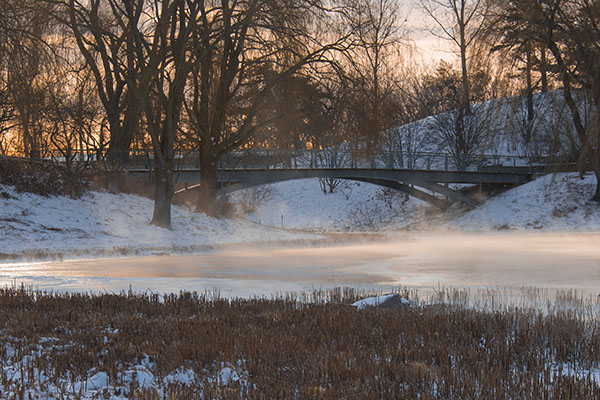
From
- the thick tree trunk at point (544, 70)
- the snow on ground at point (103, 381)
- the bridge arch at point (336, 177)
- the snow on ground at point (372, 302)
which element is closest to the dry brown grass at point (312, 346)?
the snow on ground at point (103, 381)

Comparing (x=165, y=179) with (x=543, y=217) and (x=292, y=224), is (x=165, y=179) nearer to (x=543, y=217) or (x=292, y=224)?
(x=543, y=217)

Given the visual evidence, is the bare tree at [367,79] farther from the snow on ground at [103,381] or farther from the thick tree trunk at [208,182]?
the snow on ground at [103,381]

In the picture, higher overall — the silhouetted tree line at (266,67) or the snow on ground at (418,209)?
the silhouetted tree line at (266,67)

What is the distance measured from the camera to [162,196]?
29.0 m

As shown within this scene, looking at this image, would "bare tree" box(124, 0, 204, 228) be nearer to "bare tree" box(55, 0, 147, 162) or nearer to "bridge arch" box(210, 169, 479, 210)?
"bare tree" box(55, 0, 147, 162)

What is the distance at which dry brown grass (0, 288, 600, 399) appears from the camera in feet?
19.2

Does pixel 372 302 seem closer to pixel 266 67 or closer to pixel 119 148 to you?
pixel 266 67

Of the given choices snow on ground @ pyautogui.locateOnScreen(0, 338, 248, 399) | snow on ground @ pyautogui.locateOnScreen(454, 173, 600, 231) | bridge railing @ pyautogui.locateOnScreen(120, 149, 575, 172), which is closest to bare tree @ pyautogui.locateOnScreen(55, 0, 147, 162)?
bridge railing @ pyautogui.locateOnScreen(120, 149, 575, 172)

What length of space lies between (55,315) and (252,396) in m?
4.66

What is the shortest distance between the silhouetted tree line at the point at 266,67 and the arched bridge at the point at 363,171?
4.04 metres

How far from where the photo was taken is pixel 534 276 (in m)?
15.8

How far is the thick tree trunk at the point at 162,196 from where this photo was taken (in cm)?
2884

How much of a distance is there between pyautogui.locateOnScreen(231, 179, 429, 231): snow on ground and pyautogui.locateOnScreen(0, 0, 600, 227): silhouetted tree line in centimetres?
2335

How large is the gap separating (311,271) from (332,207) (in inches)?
1819
